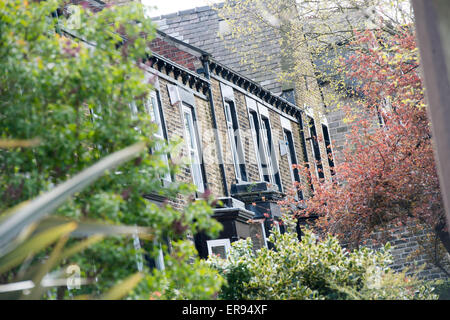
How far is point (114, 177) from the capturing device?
5.49m

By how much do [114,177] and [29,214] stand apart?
1477mm

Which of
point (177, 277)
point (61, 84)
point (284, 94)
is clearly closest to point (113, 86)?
point (61, 84)

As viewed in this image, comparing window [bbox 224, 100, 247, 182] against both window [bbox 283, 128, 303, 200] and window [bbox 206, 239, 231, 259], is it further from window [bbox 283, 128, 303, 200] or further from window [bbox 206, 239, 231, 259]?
window [bbox 283, 128, 303, 200]

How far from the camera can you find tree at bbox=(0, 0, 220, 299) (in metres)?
5.22

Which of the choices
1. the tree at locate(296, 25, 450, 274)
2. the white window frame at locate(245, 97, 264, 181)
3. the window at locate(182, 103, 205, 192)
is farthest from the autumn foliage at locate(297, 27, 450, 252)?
the white window frame at locate(245, 97, 264, 181)

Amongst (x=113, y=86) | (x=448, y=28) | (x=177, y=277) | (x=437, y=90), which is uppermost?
(x=113, y=86)

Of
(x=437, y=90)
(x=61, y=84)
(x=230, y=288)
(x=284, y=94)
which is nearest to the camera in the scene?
(x=437, y=90)

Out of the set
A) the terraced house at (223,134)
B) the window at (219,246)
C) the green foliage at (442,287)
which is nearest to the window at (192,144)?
the terraced house at (223,134)

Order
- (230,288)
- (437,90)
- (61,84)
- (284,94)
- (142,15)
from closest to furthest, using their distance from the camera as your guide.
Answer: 1. (437,90)
2. (61,84)
3. (142,15)
4. (230,288)
5. (284,94)

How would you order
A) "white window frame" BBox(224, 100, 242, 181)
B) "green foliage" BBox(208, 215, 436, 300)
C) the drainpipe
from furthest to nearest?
1. "white window frame" BBox(224, 100, 242, 181)
2. the drainpipe
3. "green foliage" BBox(208, 215, 436, 300)

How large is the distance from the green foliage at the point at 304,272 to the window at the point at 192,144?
25.4ft

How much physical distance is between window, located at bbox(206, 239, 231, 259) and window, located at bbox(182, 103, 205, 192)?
4.41 ft

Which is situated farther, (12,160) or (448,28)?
(12,160)
